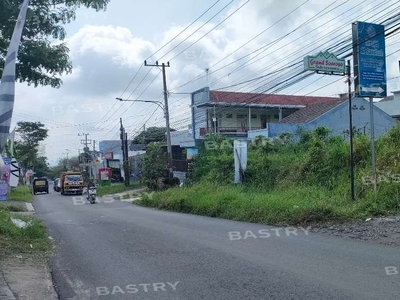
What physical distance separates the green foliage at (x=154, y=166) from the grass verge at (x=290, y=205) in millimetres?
9814

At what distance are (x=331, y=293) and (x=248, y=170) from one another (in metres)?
17.7

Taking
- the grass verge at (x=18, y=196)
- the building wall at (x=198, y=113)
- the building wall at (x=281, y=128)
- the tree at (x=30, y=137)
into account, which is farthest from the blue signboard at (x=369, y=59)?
the tree at (x=30, y=137)

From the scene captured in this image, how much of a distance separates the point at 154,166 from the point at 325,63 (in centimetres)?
1900

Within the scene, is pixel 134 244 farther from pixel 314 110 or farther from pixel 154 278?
pixel 314 110

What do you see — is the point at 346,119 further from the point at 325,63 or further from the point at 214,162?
the point at 325,63

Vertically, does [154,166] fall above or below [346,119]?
below

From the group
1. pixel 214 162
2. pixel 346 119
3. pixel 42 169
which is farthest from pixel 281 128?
pixel 42 169

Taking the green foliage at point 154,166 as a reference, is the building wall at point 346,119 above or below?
above

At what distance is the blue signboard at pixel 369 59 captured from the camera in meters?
14.0

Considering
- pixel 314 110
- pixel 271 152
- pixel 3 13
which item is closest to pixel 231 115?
pixel 314 110

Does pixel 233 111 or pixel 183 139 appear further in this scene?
pixel 183 139

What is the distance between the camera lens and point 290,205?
15.0 meters

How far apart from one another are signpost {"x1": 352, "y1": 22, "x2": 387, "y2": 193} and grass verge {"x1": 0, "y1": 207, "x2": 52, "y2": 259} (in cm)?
974

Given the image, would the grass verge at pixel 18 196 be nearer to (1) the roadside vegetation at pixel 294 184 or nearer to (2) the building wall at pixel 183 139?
(1) the roadside vegetation at pixel 294 184
